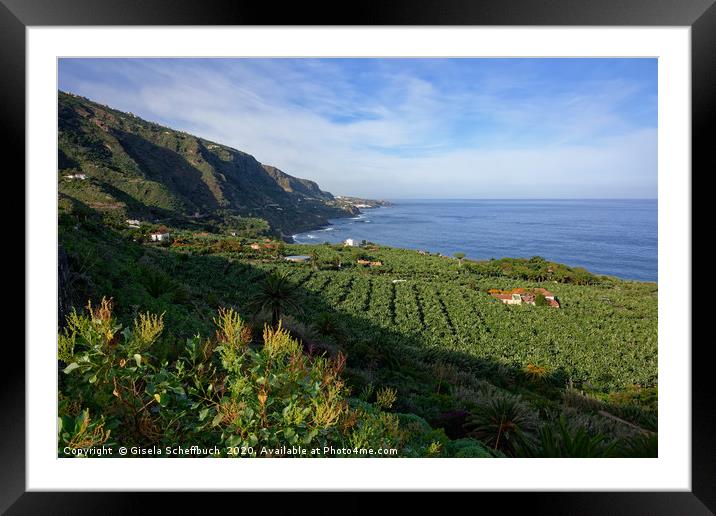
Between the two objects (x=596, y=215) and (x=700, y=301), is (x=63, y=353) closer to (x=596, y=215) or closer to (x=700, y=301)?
(x=700, y=301)

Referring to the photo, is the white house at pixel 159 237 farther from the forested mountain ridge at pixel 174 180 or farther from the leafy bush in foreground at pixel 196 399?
the leafy bush in foreground at pixel 196 399

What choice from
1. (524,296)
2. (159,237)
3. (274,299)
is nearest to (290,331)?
(274,299)

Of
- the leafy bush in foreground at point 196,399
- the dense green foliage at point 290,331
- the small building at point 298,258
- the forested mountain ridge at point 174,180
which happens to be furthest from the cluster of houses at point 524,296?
the leafy bush in foreground at point 196,399

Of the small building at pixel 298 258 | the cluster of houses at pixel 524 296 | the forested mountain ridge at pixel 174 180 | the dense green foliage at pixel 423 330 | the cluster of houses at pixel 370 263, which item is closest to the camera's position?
the dense green foliage at pixel 423 330

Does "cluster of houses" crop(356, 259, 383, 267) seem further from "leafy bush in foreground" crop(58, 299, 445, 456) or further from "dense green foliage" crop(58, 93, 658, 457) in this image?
"leafy bush in foreground" crop(58, 299, 445, 456)

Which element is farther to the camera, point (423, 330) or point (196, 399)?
point (423, 330)

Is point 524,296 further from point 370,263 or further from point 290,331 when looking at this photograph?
Result: point 290,331

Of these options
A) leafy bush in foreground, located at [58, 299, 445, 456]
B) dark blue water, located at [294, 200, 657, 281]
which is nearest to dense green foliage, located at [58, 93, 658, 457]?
leafy bush in foreground, located at [58, 299, 445, 456]

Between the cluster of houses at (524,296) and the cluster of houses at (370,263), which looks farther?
the cluster of houses at (370,263)
